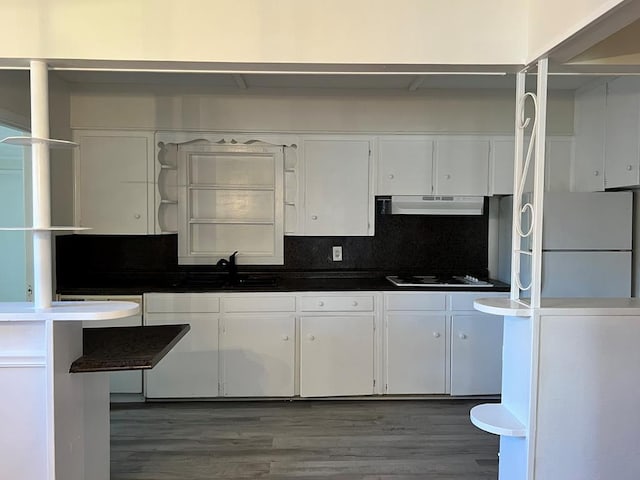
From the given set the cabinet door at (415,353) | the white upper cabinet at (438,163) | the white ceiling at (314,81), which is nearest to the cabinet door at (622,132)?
the white ceiling at (314,81)

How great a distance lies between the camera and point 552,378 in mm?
1993

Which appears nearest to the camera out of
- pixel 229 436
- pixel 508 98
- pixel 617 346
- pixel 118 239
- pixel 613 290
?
pixel 617 346

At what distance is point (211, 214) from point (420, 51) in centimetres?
242

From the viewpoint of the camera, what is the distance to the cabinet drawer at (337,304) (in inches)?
139

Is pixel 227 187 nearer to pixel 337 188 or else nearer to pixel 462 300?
pixel 337 188

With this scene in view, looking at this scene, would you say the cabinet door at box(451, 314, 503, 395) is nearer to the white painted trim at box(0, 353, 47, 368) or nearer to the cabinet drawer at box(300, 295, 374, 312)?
the cabinet drawer at box(300, 295, 374, 312)

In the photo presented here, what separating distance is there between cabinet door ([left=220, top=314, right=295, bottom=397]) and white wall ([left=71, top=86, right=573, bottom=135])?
1498 millimetres

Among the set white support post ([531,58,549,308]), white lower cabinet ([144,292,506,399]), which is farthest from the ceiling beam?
white support post ([531,58,549,308])

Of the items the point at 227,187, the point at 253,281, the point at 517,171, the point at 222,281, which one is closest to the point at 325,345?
the point at 253,281

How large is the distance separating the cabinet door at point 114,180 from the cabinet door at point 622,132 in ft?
11.1

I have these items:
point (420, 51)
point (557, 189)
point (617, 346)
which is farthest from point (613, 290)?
point (420, 51)

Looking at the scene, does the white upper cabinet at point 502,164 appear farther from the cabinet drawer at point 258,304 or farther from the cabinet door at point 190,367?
the cabinet door at point 190,367

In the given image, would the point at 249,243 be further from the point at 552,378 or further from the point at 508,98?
the point at 552,378

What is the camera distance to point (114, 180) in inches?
146
